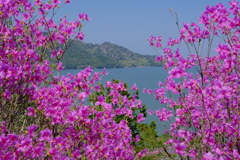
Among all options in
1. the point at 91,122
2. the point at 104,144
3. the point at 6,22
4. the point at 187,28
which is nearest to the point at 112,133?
the point at 104,144

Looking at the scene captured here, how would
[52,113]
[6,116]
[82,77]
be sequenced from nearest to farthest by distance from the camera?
1. [52,113]
2. [82,77]
3. [6,116]

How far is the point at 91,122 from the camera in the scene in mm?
3992

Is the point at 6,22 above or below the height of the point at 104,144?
above

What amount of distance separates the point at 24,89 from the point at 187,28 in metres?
2.76

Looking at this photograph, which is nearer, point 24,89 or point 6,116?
point 24,89

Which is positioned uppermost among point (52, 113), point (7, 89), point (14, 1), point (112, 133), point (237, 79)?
point (14, 1)

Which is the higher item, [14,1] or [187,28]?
[14,1]

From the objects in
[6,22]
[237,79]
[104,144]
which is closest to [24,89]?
[6,22]

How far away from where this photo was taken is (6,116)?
15.5ft

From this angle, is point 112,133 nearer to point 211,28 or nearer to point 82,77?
point 82,77

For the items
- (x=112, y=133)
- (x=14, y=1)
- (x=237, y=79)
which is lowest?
(x=112, y=133)

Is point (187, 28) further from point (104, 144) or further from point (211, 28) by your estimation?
point (104, 144)

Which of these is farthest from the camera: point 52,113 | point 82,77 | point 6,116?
point 6,116

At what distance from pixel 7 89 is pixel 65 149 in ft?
4.19
